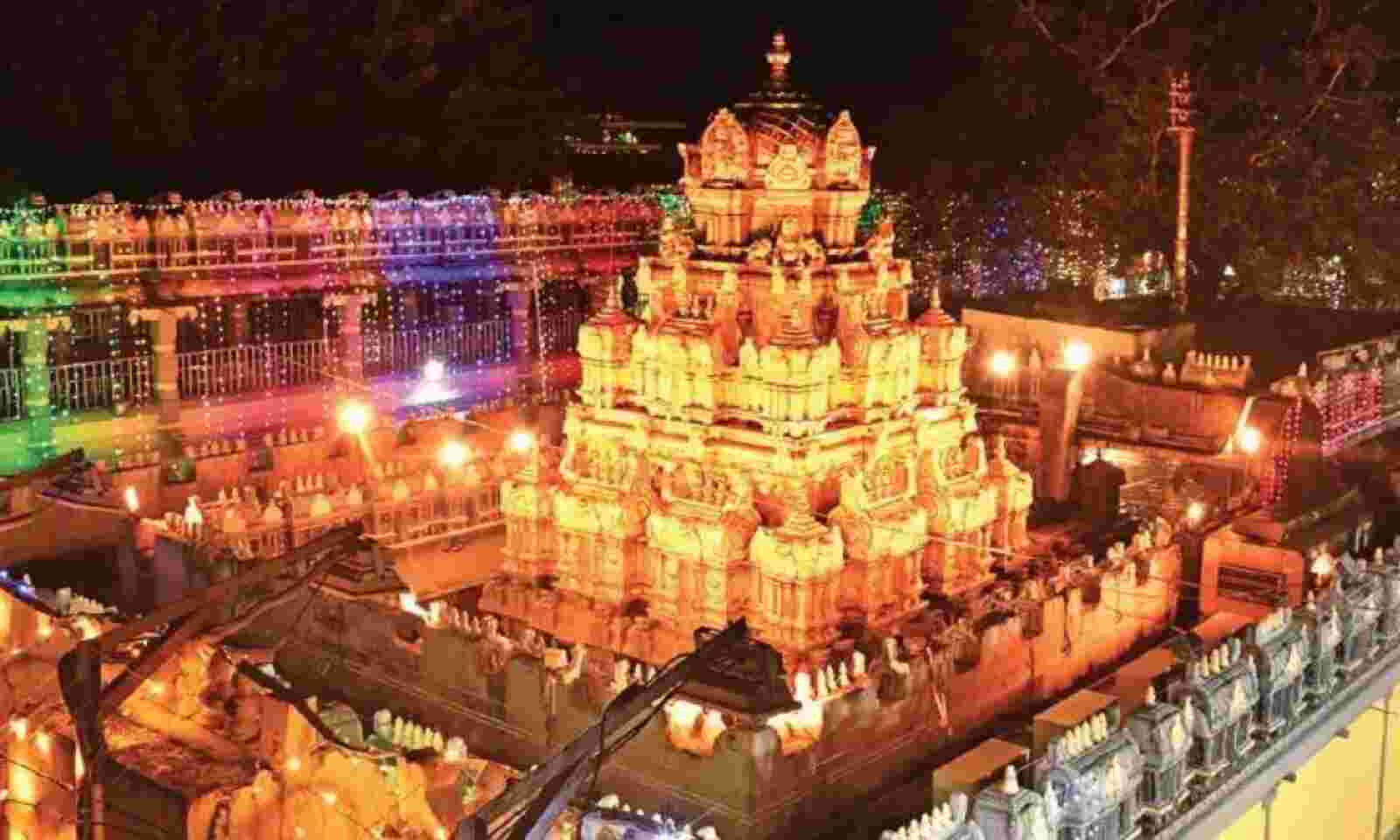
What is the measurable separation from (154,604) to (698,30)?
1054 inches

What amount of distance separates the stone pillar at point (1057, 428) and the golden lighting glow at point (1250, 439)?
2.06m

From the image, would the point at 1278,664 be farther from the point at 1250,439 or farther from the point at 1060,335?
the point at 1060,335

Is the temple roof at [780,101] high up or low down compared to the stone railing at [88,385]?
up

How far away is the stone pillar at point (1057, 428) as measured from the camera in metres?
20.4

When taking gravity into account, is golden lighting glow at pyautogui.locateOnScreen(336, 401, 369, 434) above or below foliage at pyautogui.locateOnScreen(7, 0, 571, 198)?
below

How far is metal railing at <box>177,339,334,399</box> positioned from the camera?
24.6 m

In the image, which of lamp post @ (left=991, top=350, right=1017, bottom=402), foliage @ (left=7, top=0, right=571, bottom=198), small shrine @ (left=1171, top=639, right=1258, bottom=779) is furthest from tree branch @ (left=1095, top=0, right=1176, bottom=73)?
small shrine @ (left=1171, top=639, right=1258, bottom=779)

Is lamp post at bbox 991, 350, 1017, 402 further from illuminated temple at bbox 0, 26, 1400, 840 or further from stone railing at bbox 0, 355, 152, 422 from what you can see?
stone railing at bbox 0, 355, 152, 422

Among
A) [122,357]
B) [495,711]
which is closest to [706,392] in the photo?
[495,711]

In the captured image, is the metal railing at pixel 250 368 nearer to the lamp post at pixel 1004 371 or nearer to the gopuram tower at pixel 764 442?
the gopuram tower at pixel 764 442

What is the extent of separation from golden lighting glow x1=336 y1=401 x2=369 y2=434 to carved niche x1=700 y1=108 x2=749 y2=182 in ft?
19.3

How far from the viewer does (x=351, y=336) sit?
23875 millimetres

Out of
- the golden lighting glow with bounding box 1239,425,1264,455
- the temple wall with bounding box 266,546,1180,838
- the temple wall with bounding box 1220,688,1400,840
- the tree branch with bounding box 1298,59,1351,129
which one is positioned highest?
the tree branch with bounding box 1298,59,1351,129

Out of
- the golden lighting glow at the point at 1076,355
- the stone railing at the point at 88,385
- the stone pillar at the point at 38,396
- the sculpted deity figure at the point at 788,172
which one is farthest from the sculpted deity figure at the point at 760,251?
the stone railing at the point at 88,385
